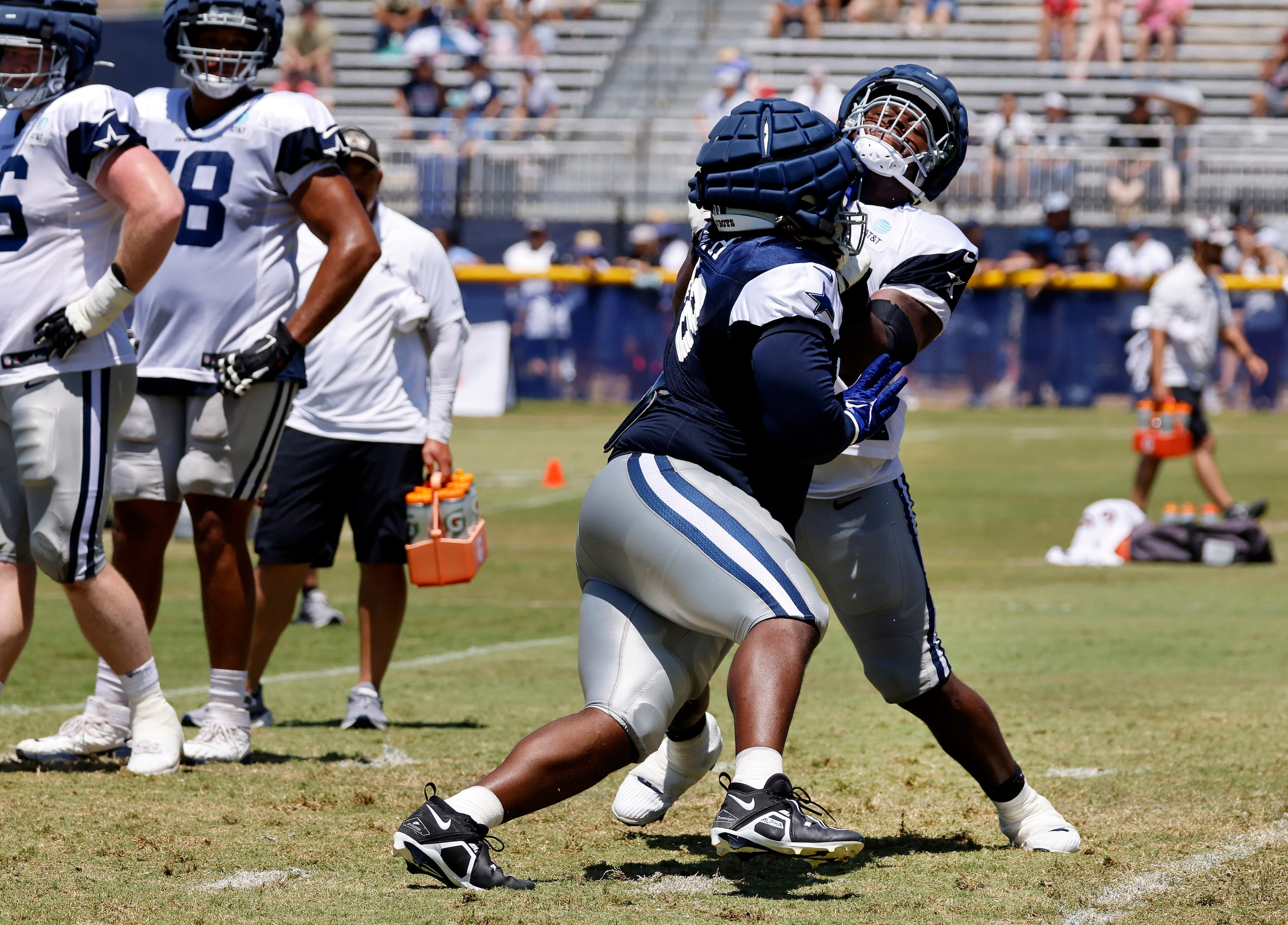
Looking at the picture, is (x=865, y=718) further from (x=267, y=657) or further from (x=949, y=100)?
(x=949, y=100)

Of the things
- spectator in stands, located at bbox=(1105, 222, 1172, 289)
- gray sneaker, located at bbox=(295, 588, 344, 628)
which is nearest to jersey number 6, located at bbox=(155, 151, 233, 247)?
gray sneaker, located at bbox=(295, 588, 344, 628)

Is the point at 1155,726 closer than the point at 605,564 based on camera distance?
No

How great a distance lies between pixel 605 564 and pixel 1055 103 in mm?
20066

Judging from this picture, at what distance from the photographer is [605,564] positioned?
147 inches

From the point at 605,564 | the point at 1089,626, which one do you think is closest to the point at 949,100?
the point at 605,564

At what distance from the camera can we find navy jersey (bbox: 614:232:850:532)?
3.50 m

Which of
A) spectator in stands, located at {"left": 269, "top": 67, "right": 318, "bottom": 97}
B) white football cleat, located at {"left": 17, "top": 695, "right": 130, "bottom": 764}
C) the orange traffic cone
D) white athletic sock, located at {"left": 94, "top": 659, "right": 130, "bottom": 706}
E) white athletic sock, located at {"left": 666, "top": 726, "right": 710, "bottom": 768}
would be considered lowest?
the orange traffic cone

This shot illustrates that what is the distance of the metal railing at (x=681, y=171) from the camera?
68.8ft

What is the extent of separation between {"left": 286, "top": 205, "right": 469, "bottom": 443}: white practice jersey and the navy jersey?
2668 mm

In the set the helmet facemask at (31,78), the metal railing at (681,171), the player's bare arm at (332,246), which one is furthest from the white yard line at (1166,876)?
the metal railing at (681,171)

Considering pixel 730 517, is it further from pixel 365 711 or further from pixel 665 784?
pixel 365 711

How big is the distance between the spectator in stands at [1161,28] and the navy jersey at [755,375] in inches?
865

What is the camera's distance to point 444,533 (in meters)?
6.02

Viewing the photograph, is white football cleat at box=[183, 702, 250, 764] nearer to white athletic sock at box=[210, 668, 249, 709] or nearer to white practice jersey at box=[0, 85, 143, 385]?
white athletic sock at box=[210, 668, 249, 709]
